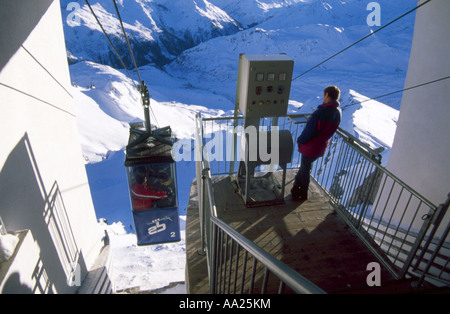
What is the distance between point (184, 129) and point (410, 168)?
3185 cm

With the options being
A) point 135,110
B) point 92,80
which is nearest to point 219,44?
point 92,80

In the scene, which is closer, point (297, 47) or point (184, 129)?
point (184, 129)

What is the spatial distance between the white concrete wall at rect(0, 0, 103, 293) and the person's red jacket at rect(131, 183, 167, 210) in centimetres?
118

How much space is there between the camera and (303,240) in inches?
158

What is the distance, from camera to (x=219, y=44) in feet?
283

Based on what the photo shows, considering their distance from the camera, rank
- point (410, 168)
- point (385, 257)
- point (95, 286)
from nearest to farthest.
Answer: point (385, 257), point (95, 286), point (410, 168)

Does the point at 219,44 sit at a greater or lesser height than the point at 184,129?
greater

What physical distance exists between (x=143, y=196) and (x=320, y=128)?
367 cm

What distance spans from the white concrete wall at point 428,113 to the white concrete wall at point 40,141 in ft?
22.8

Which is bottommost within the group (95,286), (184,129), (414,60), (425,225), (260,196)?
(184,129)

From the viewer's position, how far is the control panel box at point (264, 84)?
440 cm
